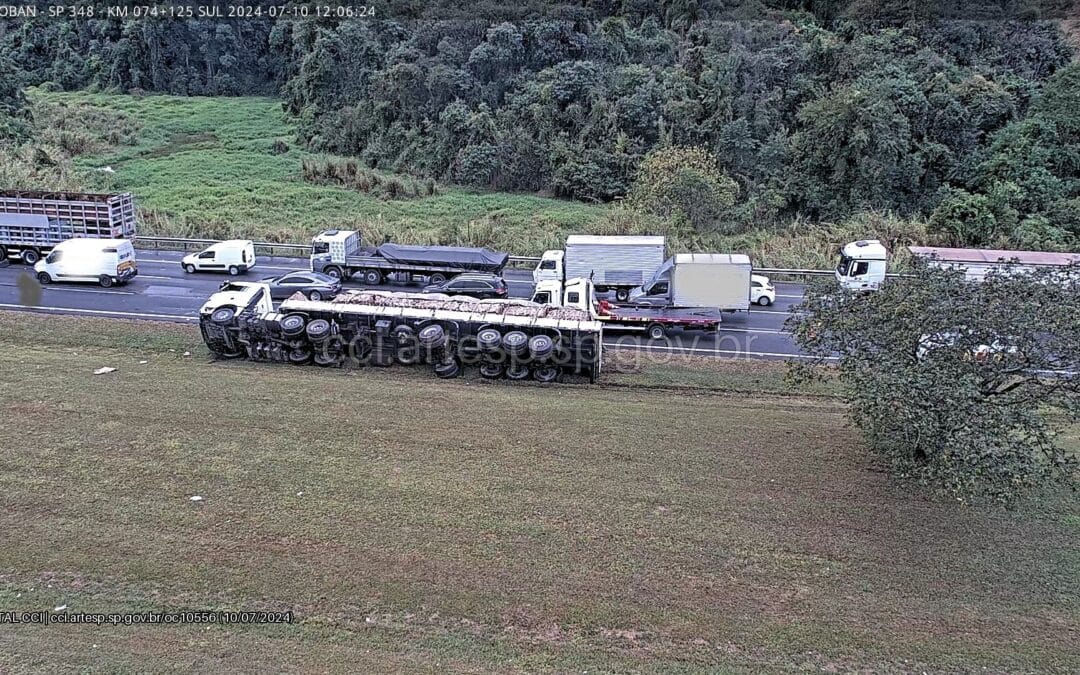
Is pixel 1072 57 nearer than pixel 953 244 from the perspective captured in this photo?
No

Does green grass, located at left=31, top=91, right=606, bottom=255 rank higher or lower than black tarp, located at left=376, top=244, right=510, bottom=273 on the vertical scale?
higher

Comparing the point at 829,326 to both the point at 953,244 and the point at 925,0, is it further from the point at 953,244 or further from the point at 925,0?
the point at 925,0

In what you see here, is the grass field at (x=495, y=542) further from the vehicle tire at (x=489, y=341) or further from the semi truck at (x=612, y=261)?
the semi truck at (x=612, y=261)

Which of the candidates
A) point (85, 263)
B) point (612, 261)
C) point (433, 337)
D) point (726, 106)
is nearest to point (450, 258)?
point (612, 261)

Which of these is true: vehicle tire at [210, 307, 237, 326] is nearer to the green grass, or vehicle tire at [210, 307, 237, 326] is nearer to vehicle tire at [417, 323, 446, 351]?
vehicle tire at [417, 323, 446, 351]

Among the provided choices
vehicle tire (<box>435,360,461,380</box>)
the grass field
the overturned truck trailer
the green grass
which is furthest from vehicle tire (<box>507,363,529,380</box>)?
the green grass

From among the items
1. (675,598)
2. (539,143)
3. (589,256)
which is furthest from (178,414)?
(539,143)
